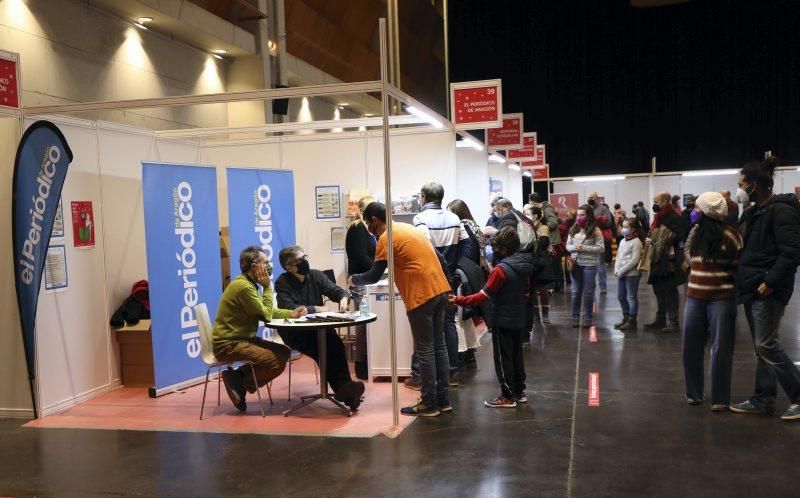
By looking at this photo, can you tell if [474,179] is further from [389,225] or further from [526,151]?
[389,225]

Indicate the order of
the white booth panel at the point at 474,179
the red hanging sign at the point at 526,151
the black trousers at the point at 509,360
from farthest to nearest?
the red hanging sign at the point at 526,151
the white booth panel at the point at 474,179
the black trousers at the point at 509,360

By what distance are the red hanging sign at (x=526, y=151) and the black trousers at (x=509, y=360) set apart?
946 cm

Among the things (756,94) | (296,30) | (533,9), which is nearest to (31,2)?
(296,30)

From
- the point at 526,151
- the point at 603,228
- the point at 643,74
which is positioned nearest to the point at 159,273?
the point at 603,228

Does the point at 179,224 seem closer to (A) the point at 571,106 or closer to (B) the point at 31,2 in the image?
(B) the point at 31,2

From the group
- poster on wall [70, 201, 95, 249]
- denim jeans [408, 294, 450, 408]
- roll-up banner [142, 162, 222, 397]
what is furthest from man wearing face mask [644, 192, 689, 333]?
poster on wall [70, 201, 95, 249]

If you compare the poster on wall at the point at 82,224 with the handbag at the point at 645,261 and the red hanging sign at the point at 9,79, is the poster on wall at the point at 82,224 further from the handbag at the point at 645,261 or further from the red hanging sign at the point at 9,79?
the handbag at the point at 645,261

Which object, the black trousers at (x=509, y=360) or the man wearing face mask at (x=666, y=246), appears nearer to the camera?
the black trousers at (x=509, y=360)

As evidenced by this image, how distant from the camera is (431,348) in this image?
492 centimetres

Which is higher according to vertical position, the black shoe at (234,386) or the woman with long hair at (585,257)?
the woman with long hair at (585,257)

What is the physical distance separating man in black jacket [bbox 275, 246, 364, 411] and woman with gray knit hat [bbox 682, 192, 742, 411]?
248 centimetres

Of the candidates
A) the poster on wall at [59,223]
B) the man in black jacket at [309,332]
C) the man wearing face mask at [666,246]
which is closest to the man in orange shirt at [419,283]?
the man in black jacket at [309,332]

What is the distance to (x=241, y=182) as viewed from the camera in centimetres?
675

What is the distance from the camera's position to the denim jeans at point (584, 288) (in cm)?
824
